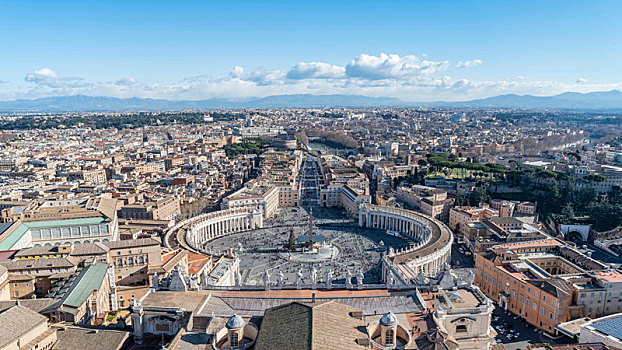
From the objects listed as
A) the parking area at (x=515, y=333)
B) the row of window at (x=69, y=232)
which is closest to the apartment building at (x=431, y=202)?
the parking area at (x=515, y=333)

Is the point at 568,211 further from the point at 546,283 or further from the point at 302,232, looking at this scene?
the point at 302,232

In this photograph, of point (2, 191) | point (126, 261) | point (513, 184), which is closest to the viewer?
point (126, 261)

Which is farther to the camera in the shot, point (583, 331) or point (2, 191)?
→ point (2, 191)

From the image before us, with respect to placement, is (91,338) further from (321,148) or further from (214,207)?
(321,148)

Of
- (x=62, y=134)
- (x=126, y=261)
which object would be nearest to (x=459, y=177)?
(x=126, y=261)

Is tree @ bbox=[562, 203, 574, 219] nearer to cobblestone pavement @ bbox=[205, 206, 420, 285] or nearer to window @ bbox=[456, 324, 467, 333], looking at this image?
cobblestone pavement @ bbox=[205, 206, 420, 285]

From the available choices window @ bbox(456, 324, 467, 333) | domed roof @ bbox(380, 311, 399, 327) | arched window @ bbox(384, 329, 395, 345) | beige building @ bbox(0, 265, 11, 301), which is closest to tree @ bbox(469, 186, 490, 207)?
window @ bbox(456, 324, 467, 333)
